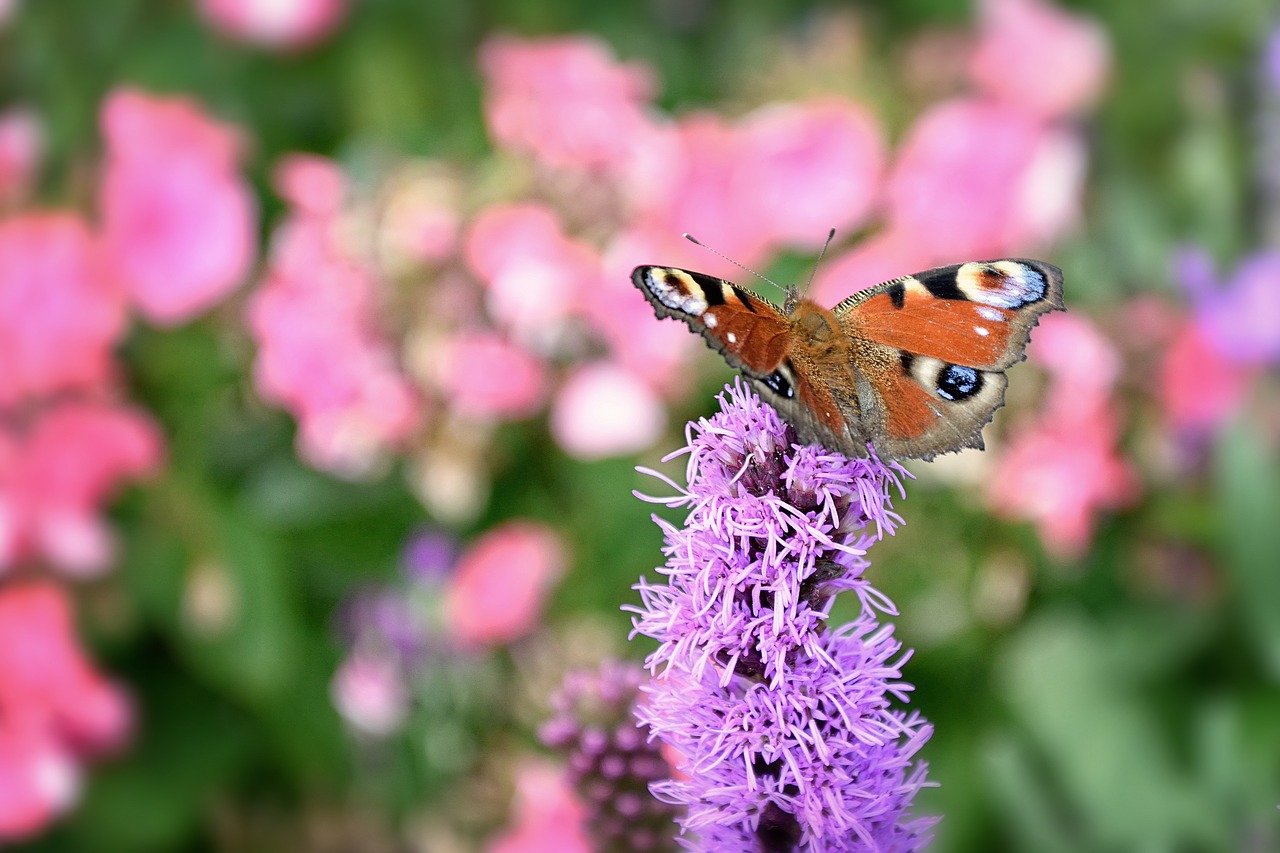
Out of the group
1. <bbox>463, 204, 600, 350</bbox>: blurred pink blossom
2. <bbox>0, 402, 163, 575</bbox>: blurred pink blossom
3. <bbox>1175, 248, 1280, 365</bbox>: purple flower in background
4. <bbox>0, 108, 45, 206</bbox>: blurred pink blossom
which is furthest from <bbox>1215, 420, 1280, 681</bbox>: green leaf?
<bbox>0, 108, 45, 206</bbox>: blurred pink blossom

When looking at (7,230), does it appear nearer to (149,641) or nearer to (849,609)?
(149,641)

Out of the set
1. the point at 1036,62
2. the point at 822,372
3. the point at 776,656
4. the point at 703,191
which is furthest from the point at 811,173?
the point at 776,656

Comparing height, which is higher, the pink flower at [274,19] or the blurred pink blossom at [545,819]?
the pink flower at [274,19]

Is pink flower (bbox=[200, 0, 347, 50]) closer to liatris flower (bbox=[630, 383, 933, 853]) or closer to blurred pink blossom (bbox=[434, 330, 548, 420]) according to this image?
blurred pink blossom (bbox=[434, 330, 548, 420])

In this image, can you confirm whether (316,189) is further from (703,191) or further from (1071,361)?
(1071,361)

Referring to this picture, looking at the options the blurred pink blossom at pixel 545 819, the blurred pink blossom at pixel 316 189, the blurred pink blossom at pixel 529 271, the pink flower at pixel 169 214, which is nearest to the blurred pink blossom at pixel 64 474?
the pink flower at pixel 169 214

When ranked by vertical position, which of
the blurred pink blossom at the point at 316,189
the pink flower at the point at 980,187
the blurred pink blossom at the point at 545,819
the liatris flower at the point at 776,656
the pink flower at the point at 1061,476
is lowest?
the blurred pink blossom at the point at 545,819

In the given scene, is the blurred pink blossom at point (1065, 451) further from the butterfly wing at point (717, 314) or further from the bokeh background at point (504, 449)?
the butterfly wing at point (717, 314)

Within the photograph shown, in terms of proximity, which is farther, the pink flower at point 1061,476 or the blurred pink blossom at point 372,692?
the blurred pink blossom at point 372,692
